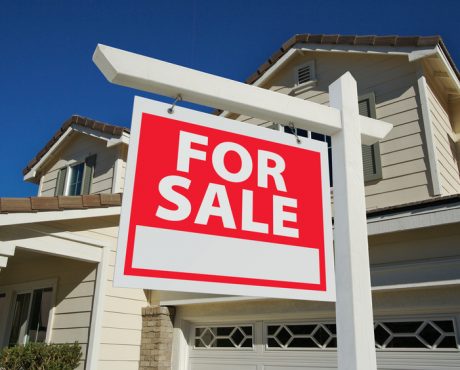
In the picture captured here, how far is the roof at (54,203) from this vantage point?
628cm

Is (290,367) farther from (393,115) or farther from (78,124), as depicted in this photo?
(78,124)

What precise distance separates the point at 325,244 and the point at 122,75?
1.07 metres

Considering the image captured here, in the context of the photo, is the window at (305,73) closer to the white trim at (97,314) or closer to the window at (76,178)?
the white trim at (97,314)

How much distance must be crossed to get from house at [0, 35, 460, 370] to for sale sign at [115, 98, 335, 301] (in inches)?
172

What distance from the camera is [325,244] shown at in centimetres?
186

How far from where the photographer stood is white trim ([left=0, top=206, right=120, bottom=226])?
6.32 metres

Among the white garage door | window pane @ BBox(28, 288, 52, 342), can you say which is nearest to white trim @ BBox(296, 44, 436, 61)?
the white garage door

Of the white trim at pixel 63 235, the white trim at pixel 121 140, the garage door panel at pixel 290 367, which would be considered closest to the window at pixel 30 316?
the white trim at pixel 63 235

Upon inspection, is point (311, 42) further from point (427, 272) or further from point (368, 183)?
point (427, 272)

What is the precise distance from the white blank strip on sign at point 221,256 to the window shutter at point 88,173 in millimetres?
10529

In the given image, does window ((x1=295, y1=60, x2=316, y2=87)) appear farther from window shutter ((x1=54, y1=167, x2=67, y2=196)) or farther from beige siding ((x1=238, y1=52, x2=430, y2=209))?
window shutter ((x1=54, y1=167, x2=67, y2=196))

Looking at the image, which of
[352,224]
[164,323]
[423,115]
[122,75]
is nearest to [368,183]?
[423,115]

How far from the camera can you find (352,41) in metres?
8.77

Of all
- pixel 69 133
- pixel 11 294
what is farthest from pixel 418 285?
pixel 69 133
